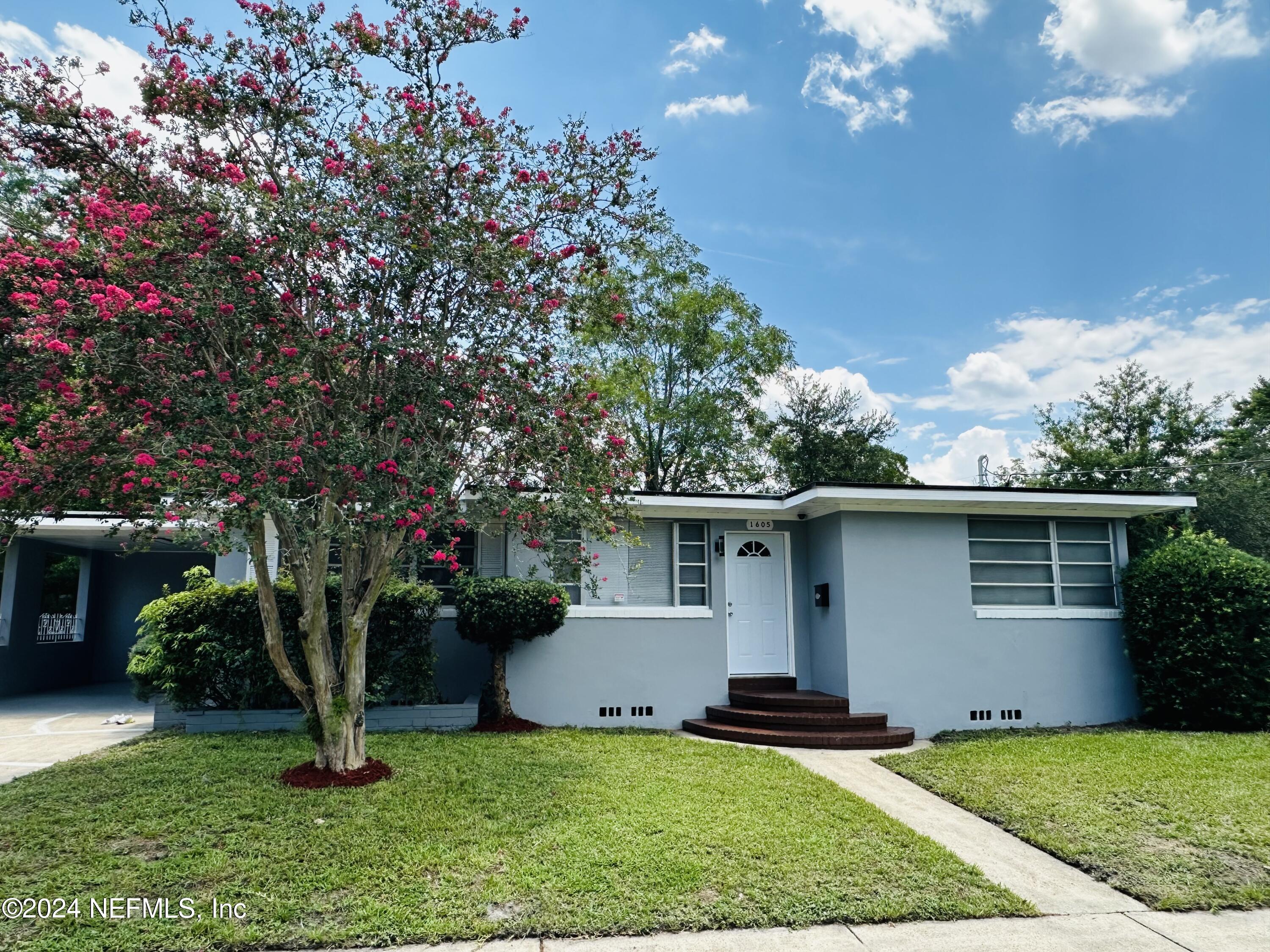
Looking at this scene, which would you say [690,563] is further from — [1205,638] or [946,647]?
[1205,638]

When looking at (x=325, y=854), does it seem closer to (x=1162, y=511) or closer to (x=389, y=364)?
(x=389, y=364)

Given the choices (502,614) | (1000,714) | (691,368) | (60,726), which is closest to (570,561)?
(502,614)

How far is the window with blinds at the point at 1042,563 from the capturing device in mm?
9594

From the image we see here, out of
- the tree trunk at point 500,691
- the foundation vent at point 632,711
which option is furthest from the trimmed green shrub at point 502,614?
the foundation vent at point 632,711

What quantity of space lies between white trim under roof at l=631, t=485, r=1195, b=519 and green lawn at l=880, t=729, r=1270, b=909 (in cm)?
279

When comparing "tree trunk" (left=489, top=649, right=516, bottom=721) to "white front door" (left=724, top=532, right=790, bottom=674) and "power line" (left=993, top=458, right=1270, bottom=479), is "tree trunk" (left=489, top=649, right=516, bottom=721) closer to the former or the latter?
"white front door" (left=724, top=532, right=790, bottom=674)

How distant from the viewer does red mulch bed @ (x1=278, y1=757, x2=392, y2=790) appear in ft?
18.7

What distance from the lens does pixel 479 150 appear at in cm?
617

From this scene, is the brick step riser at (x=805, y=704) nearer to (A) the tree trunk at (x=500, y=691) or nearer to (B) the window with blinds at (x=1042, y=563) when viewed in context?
(B) the window with blinds at (x=1042, y=563)

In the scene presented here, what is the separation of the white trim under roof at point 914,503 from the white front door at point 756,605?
45cm

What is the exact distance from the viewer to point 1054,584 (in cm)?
970

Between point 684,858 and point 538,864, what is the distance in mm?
869

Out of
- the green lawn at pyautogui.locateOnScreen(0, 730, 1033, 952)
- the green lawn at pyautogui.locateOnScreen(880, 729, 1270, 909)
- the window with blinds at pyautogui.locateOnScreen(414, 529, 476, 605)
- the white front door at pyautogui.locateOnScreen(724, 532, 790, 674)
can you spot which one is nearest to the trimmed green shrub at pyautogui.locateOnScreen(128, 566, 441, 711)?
the window with blinds at pyautogui.locateOnScreen(414, 529, 476, 605)

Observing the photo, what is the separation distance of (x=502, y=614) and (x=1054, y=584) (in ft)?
23.8
